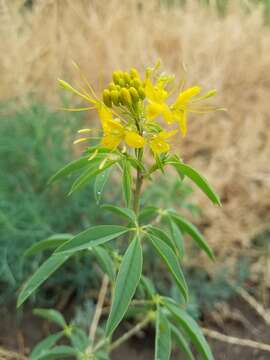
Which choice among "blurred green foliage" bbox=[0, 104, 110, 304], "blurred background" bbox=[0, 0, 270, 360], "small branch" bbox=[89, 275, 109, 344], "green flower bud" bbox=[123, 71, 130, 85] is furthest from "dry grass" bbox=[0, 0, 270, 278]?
"green flower bud" bbox=[123, 71, 130, 85]

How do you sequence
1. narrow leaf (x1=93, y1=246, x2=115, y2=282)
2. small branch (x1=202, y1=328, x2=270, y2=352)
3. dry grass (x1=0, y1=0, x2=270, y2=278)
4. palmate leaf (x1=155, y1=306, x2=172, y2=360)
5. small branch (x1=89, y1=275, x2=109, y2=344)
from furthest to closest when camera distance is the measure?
dry grass (x1=0, y1=0, x2=270, y2=278)
small branch (x1=202, y1=328, x2=270, y2=352)
small branch (x1=89, y1=275, x2=109, y2=344)
narrow leaf (x1=93, y1=246, x2=115, y2=282)
palmate leaf (x1=155, y1=306, x2=172, y2=360)

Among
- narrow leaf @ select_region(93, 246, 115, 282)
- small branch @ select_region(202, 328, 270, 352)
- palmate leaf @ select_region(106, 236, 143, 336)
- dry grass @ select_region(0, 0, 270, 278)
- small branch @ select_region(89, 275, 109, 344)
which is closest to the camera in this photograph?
palmate leaf @ select_region(106, 236, 143, 336)

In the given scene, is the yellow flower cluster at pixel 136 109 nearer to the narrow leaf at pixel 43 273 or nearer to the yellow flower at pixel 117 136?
the yellow flower at pixel 117 136

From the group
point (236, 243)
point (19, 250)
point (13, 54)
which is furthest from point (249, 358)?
point (13, 54)

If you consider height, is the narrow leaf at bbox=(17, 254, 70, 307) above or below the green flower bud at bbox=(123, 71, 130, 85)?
below

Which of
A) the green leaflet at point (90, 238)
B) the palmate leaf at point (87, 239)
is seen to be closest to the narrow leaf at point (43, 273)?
the palmate leaf at point (87, 239)

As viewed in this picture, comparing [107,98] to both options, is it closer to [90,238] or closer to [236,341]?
[90,238]

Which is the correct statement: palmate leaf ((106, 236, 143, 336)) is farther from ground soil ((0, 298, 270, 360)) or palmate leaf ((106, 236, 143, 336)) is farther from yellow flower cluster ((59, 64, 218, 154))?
ground soil ((0, 298, 270, 360))

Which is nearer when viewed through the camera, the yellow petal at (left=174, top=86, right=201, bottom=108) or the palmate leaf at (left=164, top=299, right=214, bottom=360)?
the yellow petal at (left=174, top=86, right=201, bottom=108)
